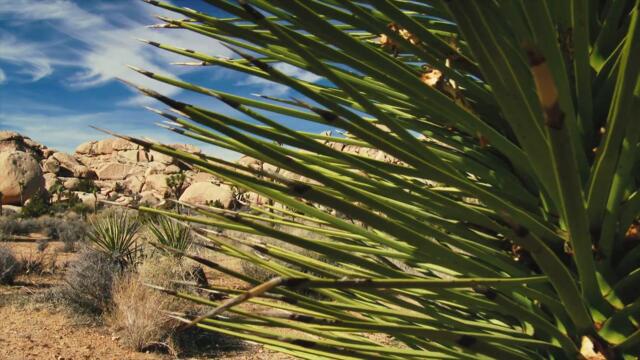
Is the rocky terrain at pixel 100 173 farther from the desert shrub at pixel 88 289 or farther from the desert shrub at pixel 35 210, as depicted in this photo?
the desert shrub at pixel 88 289

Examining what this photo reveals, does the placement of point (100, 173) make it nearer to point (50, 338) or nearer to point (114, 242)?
point (114, 242)

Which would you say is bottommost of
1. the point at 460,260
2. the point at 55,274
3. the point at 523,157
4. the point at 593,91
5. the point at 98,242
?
the point at 55,274

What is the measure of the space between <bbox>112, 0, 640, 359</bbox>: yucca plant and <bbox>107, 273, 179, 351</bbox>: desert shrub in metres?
7.72

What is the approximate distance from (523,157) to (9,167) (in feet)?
152

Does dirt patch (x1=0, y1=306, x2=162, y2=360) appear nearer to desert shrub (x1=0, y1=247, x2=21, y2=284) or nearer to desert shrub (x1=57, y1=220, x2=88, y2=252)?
desert shrub (x1=0, y1=247, x2=21, y2=284)

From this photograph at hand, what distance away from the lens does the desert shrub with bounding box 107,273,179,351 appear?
846 cm

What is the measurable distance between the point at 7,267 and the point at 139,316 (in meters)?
4.78

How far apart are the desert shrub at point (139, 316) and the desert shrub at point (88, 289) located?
34cm

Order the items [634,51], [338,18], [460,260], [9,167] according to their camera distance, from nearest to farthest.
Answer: [634,51], [460,260], [338,18], [9,167]

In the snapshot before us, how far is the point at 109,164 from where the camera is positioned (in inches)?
2726

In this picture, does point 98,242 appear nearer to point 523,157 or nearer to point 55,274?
point 55,274

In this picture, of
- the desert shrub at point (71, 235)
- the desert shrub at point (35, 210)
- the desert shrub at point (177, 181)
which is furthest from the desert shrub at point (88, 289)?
the desert shrub at point (35, 210)

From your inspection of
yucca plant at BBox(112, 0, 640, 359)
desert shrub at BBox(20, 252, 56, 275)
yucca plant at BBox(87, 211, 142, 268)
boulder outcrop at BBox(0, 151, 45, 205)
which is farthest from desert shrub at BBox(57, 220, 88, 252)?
boulder outcrop at BBox(0, 151, 45, 205)

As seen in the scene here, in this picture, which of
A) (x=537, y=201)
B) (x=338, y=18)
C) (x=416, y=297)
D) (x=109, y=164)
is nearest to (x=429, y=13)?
(x=338, y=18)
